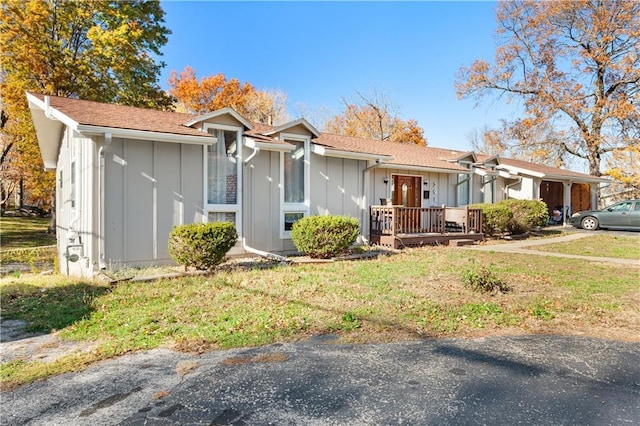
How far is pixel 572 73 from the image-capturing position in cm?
2672

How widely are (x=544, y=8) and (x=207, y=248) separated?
29165 mm

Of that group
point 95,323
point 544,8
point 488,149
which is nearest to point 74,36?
point 95,323

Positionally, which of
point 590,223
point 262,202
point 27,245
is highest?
point 262,202

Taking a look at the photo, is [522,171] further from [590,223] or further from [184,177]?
[184,177]

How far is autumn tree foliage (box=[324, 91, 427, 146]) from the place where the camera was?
33281 millimetres

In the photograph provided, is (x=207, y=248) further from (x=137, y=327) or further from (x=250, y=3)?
(x=250, y=3)

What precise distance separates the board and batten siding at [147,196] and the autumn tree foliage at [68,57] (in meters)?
12.5

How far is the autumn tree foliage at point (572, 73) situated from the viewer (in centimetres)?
2441

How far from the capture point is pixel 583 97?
26.2m

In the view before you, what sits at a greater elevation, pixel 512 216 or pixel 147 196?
pixel 147 196

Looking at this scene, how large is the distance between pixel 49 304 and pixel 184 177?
378 centimetres

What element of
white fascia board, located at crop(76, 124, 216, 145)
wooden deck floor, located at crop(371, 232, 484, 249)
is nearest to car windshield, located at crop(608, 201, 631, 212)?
wooden deck floor, located at crop(371, 232, 484, 249)

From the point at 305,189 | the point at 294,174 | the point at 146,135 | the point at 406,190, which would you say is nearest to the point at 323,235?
the point at 305,189

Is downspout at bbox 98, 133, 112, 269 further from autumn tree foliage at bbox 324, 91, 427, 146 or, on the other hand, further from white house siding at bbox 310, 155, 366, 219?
autumn tree foliage at bbox 324, 91, 427, 146
